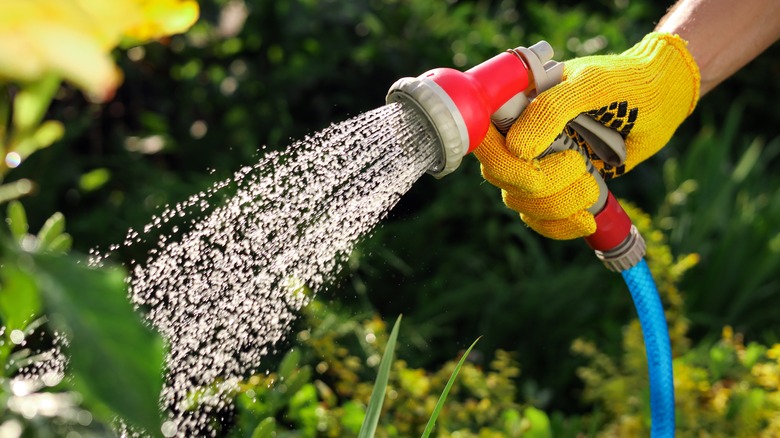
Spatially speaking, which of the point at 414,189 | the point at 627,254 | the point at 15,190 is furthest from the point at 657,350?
the point at 414,189

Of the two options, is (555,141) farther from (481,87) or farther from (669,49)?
(669,49)

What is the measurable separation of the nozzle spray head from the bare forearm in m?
0.56

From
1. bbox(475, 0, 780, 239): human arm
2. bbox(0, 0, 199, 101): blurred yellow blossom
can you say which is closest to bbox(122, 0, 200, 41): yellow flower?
bbox(475, 0, 780, 239): human arm

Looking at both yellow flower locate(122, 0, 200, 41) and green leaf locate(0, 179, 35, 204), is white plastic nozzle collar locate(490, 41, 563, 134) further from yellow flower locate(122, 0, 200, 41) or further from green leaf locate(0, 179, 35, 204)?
green leaf locate(0, 179, 35, 204)

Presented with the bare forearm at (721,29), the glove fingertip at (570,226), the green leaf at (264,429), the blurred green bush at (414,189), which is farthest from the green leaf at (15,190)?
the bare forearm at (721,29)

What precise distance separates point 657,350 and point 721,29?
0.69 m

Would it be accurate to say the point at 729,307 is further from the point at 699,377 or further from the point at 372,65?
the point at 372,65

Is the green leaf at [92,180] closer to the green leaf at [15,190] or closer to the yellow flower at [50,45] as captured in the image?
the green leaf at [15,190]

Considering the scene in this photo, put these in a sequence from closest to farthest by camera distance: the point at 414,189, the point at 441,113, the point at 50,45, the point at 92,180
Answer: the point at 50,45
the point at 441,113
the point at 92,180
the point at 414,189

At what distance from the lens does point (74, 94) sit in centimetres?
298

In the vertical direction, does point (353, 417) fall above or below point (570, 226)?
above

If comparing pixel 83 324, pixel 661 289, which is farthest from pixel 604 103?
pixel 83 324

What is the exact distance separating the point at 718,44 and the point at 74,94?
2.09 metres

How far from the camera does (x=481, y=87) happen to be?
1261 mm
